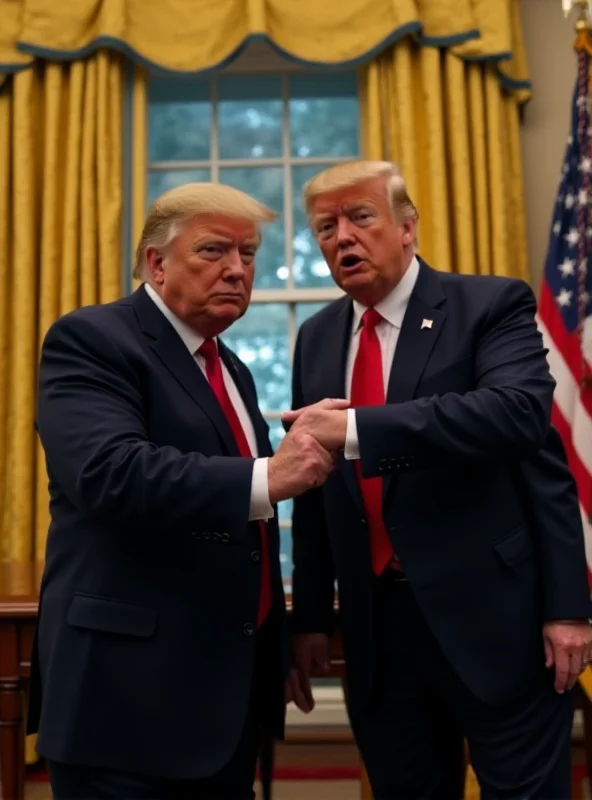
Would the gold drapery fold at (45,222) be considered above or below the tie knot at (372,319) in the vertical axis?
above

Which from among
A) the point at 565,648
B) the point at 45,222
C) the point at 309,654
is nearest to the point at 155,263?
the point at 309,654

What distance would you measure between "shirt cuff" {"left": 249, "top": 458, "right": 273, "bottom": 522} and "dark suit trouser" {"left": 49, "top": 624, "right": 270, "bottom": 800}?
0.35 metres

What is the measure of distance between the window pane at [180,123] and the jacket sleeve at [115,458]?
2996 millimetres

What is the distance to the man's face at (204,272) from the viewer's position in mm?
1671

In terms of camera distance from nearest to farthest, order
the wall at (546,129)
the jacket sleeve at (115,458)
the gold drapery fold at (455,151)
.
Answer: the jacket sleeve at (115,458) → the gold drapery fold at (455,151) → the wall at (546,129)

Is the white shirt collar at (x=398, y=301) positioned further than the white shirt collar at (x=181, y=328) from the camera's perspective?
Yes

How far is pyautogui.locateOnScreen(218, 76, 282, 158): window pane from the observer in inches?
169

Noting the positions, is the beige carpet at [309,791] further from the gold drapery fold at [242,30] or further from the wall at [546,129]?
the gold drapery fold at [242,30]

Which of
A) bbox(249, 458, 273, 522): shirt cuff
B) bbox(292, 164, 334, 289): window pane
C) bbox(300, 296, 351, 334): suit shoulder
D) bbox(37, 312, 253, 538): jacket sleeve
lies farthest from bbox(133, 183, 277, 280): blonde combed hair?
bbox(292, 164, 334, 289): window pane

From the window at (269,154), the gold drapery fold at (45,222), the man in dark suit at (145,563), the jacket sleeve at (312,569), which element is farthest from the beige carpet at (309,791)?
the man in dark suit at (145,563)

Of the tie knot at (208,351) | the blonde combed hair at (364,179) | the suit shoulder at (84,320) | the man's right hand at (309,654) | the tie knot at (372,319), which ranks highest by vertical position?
the blonde combed hair at (364,179)

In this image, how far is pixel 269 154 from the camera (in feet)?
14.1

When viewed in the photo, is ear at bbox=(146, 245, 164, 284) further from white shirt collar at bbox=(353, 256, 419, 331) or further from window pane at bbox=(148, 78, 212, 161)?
window pane at bbox=(148, 78, 212, 161)

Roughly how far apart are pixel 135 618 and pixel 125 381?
39 centimetres
